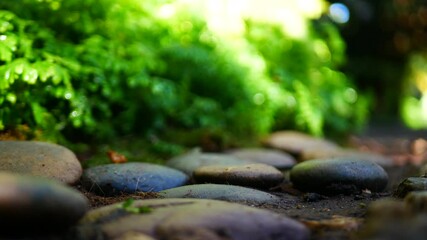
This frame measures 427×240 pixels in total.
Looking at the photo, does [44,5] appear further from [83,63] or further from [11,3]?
[83,63]

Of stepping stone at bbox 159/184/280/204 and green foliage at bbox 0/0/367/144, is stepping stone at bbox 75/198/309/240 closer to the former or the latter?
stepping stone at bbox 159/184/280/204

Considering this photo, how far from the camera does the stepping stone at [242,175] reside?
3635 millimetres

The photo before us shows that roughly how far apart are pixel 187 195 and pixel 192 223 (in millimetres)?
927

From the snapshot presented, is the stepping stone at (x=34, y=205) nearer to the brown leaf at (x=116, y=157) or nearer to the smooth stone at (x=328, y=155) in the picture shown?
the brown leaf at (x=116, y=157)

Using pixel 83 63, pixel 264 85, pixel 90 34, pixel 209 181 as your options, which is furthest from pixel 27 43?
pixel 264 85

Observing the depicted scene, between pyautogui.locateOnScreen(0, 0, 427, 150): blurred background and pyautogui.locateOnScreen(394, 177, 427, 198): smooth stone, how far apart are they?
8.44 feet

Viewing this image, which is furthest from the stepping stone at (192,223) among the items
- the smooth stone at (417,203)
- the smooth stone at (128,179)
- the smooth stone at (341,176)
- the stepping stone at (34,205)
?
the smooth stone at (341,176)

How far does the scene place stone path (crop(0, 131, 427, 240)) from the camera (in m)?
2.10

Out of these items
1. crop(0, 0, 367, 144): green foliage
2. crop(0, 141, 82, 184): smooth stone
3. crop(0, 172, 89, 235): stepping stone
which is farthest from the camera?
crop(0, 0, 367, 144): green foliage

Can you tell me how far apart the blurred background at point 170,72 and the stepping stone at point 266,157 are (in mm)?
340

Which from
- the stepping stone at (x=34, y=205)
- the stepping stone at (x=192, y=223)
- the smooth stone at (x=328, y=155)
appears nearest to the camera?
the stepping stone at (x=34, y=205)

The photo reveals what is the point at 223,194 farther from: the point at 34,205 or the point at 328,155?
the point at 328,155

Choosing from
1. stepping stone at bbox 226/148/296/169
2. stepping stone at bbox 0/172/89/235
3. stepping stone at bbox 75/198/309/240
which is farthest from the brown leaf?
stepping stone at bbox 0/172/89/235

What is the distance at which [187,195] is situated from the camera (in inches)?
124
